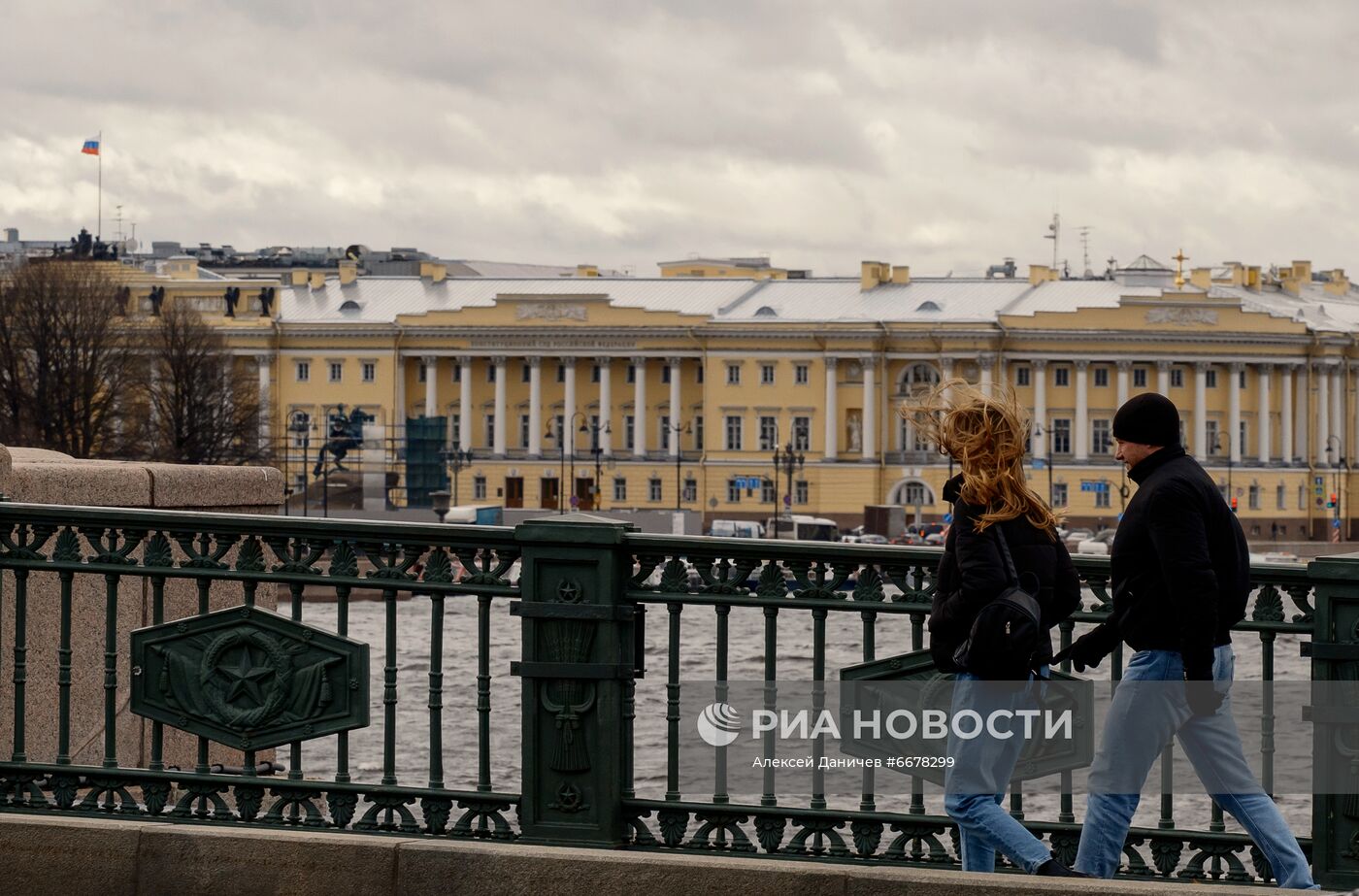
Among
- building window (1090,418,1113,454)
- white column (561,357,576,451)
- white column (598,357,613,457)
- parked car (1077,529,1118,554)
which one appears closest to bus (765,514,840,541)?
parked car (1077,529,1118,554)

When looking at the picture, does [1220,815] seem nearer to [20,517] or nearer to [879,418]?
[20,517]

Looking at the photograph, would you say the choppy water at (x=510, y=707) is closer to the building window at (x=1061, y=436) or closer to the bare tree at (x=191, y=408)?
the bare tree at (x=191, y=408)

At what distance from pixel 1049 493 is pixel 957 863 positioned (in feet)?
307

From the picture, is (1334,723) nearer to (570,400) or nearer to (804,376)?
(804,376)

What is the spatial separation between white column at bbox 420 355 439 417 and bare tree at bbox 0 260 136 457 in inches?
1664

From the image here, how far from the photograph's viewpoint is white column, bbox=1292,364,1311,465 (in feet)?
335

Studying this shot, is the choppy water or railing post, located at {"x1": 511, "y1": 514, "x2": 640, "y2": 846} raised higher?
railing post, located at {"x1": 511, "y1": 514, "x2": 640, "y2": 846}

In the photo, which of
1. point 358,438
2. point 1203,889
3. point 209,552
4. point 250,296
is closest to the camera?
point 1203,889

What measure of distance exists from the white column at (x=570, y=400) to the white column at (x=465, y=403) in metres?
3.92

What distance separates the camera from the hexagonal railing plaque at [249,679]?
20.1 feet

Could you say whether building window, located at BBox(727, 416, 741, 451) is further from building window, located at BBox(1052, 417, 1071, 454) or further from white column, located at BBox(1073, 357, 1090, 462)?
white column, located at BBox(1073, 357, 1090, 462)

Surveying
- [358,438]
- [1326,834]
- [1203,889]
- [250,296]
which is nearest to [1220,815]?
[1326,834]

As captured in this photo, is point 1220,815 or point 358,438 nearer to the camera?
point 1220,815

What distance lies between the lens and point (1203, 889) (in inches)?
210
